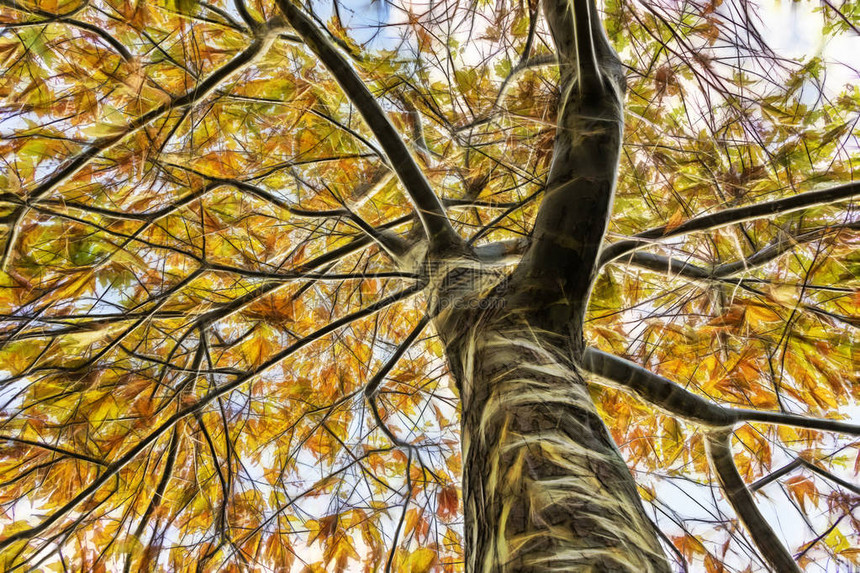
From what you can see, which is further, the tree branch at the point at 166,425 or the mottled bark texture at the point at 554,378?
the tree branch at the point at 166,425

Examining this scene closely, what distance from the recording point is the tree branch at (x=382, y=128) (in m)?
1.50

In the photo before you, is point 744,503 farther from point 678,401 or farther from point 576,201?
point 576,201

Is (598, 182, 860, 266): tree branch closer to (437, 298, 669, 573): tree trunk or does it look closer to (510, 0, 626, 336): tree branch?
(510, 0, 626, 336): tree branch

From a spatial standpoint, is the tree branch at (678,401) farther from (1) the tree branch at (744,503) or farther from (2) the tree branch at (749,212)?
(2) the tree branch at (749,212)

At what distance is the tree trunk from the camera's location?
77cm

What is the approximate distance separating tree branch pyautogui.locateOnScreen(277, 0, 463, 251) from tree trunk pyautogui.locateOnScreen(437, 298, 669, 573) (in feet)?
1.79

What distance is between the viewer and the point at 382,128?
5.24 ft

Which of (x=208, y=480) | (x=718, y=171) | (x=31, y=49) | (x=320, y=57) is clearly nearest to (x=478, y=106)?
(x=320, y=57)

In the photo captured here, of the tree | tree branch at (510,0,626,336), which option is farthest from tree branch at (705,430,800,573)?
tree branch at (510,0,626,336)

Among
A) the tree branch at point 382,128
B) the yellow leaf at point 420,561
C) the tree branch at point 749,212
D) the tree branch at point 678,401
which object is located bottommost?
the yellow leaf at point 420,561

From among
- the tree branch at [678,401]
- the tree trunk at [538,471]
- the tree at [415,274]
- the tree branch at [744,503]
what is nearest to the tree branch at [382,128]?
the tree at [415,274]

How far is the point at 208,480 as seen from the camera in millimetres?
2520

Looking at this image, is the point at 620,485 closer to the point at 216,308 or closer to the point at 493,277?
the point at 493,277

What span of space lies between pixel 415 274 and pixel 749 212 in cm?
109
